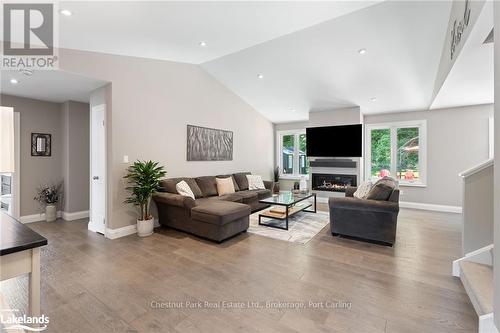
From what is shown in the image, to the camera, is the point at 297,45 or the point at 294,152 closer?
the point at 297,45

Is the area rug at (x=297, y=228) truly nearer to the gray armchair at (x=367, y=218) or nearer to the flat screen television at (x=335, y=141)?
the gray armchair at (x=367, y=218)

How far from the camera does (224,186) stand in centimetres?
529

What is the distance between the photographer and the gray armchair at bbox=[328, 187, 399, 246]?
3256mm

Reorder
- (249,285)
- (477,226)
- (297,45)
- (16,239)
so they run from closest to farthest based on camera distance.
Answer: (16,239)
(249,285)
(477,226)
(297,45)

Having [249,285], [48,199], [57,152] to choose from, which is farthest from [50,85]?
[249,285]

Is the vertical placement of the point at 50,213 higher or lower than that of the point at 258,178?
lower

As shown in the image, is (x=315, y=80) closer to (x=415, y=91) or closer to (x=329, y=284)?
(x=415, y=91)

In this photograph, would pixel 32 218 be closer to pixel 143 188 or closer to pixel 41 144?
pixel 41 144

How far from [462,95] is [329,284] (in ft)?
15.1

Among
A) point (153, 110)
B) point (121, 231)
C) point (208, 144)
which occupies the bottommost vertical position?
point (121, 231)

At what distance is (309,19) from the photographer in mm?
3137

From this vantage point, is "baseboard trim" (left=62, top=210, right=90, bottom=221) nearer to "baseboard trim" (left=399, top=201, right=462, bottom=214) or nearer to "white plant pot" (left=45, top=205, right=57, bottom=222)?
"white plant pot" (left=45, top=205, right=57, bottom=222)

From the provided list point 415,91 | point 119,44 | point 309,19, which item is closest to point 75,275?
point 119,44

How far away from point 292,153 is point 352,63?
4.17 m
